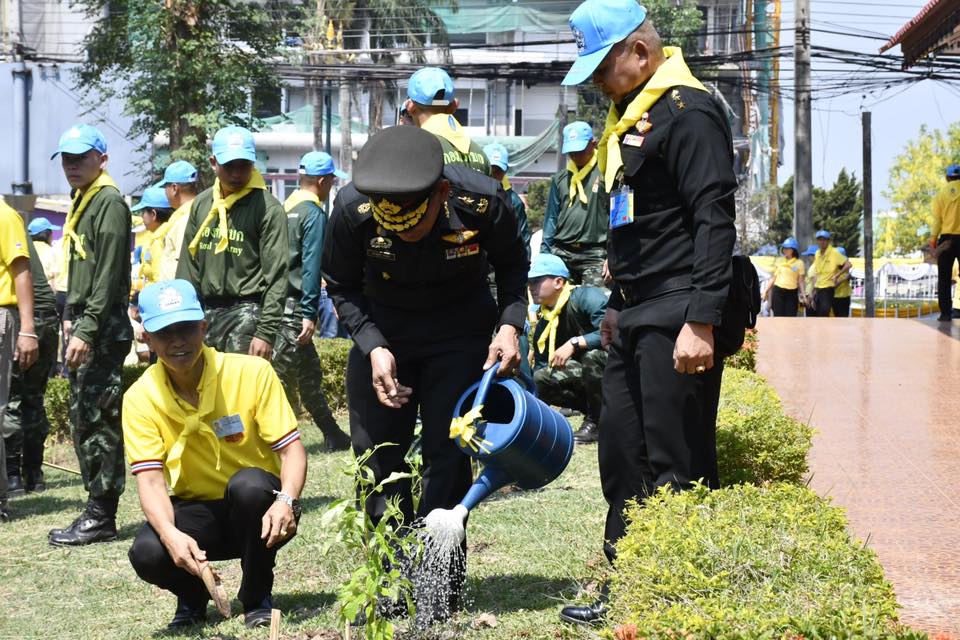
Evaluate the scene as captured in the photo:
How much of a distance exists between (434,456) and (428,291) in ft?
2.04

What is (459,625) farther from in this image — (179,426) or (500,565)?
(179,426)

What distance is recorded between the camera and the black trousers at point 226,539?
4.64 metres

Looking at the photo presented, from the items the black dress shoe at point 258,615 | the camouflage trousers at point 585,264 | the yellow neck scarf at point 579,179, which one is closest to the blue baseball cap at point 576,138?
the yellow neck scarf at point 579,179

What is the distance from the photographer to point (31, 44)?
96.8 feet

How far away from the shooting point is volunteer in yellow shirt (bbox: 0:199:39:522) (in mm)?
7043

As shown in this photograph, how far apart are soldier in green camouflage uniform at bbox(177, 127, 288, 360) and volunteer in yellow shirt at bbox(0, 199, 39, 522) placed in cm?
94

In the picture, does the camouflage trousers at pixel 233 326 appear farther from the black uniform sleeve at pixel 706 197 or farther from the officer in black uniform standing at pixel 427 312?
the black uniform sleeve at pixel 706 197

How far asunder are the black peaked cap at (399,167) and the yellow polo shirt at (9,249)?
3.76 meters

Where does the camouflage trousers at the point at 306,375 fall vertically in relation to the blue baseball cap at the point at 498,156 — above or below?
below

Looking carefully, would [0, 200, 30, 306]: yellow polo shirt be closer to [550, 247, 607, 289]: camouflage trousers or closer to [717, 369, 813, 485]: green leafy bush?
[550, 247, 607, 289]: camouflage trousers

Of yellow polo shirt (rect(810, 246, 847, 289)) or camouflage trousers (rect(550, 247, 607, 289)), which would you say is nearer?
camouflage trousers (rect(550, 247, 607, 289))

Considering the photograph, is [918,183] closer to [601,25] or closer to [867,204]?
[867,204]

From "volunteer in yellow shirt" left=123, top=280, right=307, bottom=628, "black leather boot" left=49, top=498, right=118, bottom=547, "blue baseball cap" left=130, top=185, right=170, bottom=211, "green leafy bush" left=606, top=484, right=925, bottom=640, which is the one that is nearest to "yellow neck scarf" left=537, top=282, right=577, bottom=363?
"black leather boot" left=49, top=498, right=118, bottom=547

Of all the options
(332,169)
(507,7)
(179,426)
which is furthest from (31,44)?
(179,426)
